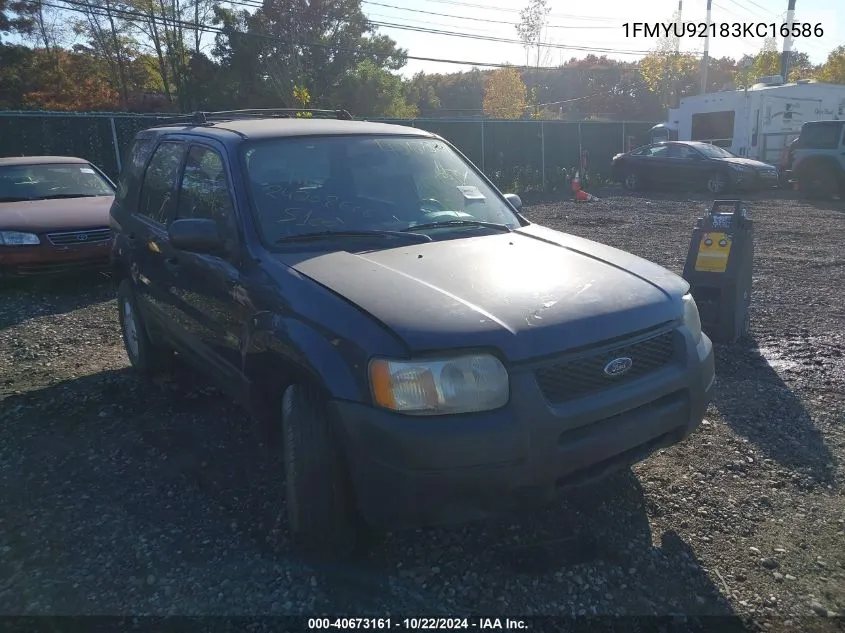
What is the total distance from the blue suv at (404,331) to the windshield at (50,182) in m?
5.72

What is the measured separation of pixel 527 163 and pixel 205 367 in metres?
18.5

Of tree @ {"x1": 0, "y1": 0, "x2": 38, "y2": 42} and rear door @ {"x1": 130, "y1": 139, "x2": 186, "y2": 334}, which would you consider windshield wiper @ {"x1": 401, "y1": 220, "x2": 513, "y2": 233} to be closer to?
rear door @ {"x1": 130, "y1": 139, "x2": 186, "y2": 334}

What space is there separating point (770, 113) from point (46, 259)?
→ 20791mm

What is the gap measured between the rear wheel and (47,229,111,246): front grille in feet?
50.8

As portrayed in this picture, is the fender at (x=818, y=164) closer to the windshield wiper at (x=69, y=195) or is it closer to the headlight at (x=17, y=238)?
the windshield wiper at (x=69, y=195)

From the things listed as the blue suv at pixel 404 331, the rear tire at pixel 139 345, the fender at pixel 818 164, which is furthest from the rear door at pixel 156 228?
the fender at pixel 818 164

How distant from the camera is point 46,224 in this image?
766cm

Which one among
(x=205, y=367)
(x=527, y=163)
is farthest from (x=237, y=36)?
(x=205, y=367)

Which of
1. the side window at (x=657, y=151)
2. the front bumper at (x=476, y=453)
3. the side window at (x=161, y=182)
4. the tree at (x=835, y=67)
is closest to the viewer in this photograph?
the front bumper at (x=476, y=453)

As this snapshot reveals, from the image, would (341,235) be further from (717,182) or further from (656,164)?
(656,164)

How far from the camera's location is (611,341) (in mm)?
2686

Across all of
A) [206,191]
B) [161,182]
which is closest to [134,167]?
[161,182]

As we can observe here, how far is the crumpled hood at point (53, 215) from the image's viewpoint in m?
7.62

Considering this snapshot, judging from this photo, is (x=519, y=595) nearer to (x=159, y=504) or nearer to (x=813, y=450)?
(x=159, y=504)
